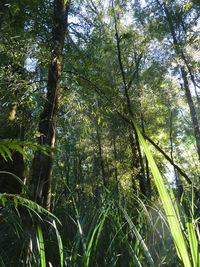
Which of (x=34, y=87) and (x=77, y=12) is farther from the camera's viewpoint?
(x=77, y=12)

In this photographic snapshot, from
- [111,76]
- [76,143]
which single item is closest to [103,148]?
[76,143]

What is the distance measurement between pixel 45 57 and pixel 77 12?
2.67 m

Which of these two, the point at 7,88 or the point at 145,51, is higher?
the point at 145,51

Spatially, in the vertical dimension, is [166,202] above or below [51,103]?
below

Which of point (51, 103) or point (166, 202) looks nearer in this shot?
point (166, 202)

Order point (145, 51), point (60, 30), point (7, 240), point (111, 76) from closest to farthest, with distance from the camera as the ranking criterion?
point (7, 240), point (60, 30), point (145, 51), point (111, 76)

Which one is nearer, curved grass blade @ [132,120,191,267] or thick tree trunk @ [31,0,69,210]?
curved grass blade @ [132,120,191,267]

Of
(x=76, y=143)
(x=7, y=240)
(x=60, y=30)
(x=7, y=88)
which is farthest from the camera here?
(x=76, y=143)

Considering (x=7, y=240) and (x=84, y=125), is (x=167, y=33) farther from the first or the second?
(x=7, y=240)

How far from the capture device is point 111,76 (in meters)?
10.2

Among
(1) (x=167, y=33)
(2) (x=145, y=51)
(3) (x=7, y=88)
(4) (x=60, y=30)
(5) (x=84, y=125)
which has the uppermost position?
(1) (x=167, y=33)

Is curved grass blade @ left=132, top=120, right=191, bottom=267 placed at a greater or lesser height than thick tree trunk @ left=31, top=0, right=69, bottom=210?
lesser

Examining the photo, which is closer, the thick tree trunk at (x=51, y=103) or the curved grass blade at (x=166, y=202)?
the curved grass blade at (x=166, y=202)

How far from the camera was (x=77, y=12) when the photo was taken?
14.6 feet
